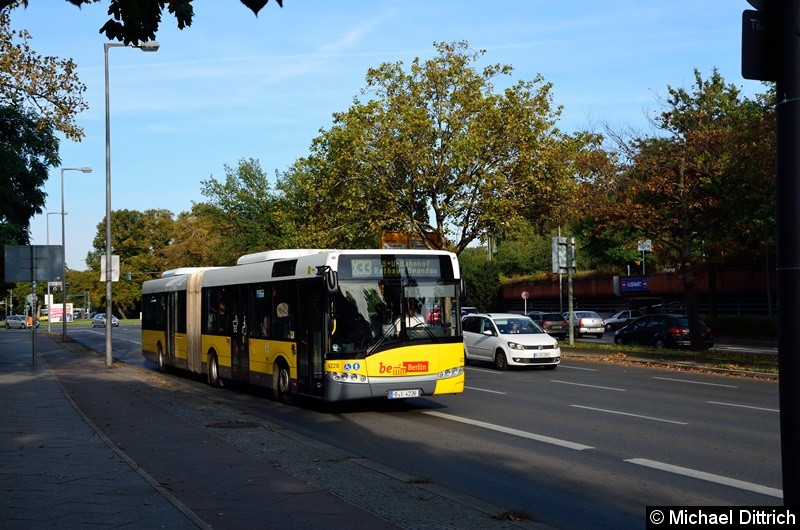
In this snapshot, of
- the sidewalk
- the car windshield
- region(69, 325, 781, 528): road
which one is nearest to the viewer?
the sidewalk

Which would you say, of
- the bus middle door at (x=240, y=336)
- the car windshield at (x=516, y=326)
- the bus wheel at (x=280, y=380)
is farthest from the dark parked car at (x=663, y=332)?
the bus wheel at (x=280, y=380)

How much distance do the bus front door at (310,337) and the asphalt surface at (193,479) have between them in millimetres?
1402

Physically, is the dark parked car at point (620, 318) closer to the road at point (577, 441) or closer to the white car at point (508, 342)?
the white car at point (508, 342)

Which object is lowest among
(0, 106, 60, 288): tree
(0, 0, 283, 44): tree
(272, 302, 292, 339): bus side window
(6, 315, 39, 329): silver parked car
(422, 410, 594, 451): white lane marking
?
(6, 315, 39, 329): silver parked car

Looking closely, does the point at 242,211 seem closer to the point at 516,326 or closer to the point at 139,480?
the point at 516,326

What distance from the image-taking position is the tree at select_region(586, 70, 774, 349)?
2708 centimetres

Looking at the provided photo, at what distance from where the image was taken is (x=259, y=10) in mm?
5027

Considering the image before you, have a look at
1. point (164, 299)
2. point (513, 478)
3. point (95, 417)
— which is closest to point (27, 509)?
→ point (513, 478)

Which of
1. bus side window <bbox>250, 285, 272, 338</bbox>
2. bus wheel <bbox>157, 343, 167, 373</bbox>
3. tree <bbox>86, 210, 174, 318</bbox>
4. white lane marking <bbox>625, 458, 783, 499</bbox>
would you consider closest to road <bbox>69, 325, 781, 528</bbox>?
white lane marking <bbox>625, 458, 783, 499</bbox>

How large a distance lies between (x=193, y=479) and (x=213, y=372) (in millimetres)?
12769

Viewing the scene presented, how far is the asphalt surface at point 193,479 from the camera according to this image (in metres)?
7.12

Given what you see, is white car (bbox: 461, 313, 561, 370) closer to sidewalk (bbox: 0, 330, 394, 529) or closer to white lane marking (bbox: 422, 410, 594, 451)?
white lane marking (bbox: 422, 410, 594, 451)

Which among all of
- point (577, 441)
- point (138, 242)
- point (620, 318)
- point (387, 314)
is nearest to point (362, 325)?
point (387, 314)

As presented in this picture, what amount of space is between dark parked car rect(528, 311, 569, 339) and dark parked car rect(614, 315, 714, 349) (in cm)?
971
